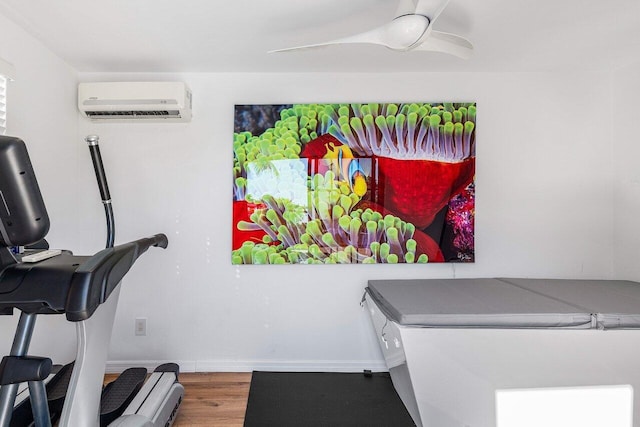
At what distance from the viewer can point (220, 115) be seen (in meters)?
2.54

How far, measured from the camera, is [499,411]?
5.29 ft

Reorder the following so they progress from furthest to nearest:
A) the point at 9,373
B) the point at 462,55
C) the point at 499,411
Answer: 1. the point at 462,55
2. the point at 499,411
3. the point at 9,373

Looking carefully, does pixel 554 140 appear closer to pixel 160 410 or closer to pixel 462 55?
pixel 462 55

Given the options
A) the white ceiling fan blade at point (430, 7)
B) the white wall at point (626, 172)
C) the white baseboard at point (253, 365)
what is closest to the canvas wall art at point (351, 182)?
the white baseboard at point (253, 365)

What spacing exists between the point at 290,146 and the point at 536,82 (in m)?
1.86

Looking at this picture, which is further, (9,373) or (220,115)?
(220,115)

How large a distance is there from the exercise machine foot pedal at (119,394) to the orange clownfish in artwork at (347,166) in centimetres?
180

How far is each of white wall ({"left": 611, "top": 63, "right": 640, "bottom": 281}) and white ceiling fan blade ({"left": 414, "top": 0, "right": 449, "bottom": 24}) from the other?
6.62 ft

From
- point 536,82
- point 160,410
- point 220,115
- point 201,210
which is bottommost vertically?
point 160,410

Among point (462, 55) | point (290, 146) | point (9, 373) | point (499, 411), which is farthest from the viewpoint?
point (290, 146)

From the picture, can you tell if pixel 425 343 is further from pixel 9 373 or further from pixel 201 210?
pixel 201 210

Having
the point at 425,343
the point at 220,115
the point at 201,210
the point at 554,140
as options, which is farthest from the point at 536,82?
the point at 201,210

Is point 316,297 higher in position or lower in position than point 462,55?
lower

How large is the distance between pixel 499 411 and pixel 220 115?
Answer: 8.02 ft
